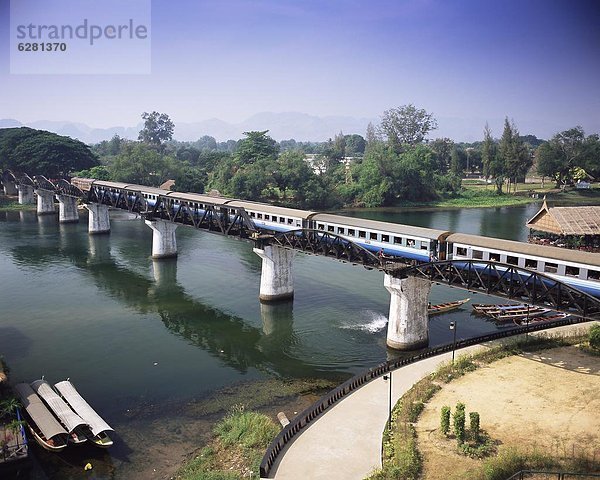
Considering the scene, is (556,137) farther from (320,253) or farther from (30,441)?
(30,441)

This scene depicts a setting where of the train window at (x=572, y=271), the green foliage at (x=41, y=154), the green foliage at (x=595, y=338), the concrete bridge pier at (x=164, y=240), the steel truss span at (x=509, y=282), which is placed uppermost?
the green foliage at (x=41, y=154)

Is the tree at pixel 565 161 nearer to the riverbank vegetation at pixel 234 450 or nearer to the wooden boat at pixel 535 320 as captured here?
the wooden boat at pixel 535 320

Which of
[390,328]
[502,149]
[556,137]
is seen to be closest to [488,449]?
[390,328]

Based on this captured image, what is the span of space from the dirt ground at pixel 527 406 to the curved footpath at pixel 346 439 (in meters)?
2.30

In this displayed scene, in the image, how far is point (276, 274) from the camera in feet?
181

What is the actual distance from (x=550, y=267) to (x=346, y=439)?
58.3 ft

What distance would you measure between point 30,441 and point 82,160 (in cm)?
13018

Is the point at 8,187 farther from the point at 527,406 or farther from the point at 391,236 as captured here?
the point at 527,406

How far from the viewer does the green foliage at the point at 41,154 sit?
5466 inches

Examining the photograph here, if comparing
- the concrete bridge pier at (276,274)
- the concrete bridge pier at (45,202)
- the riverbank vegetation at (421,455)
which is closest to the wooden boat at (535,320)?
the riverbank vegetation at (421,455)

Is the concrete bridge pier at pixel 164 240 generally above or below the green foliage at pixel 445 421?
above

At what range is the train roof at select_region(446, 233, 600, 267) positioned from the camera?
33.7m

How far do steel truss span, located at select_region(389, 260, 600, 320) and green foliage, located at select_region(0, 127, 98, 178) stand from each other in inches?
4886

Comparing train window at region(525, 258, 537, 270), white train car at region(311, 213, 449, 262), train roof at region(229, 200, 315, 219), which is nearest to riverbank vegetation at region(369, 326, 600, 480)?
train window at region(525, 258, 537, 270)
